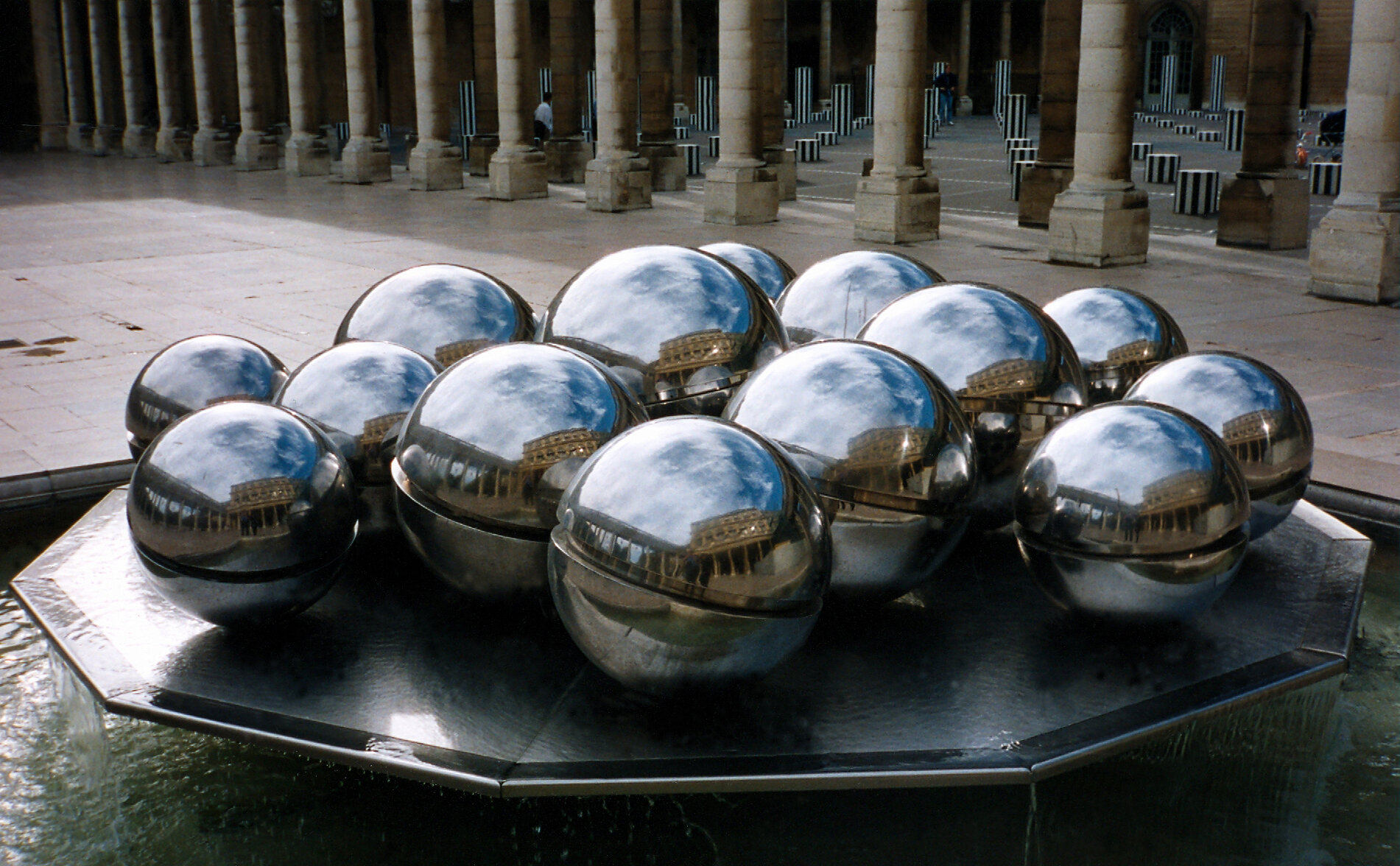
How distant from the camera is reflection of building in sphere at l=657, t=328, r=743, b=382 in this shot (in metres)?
4.69

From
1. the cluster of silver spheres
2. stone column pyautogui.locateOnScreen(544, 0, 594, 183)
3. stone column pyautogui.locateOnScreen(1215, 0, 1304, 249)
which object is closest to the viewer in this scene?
the cluster of silver spheres

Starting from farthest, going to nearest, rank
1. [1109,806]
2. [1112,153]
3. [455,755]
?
[1112,153]
[1109,806]
[455,755]

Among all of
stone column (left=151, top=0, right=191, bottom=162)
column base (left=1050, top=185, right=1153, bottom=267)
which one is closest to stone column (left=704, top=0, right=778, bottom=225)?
column base (left=1050, top=185, right=1153, bottom=267)

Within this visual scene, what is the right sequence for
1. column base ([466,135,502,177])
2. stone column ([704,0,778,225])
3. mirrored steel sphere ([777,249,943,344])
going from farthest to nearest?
column base ([466,135,502,177]), stone column ([704,0,778,225]), mirrored steel sphere ([777,249,943,344])

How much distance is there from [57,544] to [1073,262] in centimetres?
1334

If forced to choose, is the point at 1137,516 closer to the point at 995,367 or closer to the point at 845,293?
the point at 995,367

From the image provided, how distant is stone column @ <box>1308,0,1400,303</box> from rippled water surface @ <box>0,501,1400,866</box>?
10.7 meters

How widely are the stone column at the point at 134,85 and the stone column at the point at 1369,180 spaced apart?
128 ft

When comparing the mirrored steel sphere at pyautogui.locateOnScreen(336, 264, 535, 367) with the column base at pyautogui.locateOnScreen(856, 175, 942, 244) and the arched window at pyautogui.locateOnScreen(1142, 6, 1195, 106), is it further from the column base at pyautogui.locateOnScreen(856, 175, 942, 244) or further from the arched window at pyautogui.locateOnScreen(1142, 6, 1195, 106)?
the arched window at pyautogui.locateOnScreen(1142, 6, 1195, 106)

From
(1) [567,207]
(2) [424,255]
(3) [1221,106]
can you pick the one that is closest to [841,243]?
(2) [424,255]

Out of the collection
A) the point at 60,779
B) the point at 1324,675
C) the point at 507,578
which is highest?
the point at 507,578

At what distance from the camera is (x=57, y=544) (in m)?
5.10

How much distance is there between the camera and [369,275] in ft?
50.5

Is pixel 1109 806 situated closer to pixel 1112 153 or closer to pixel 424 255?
pixel 1112 153
